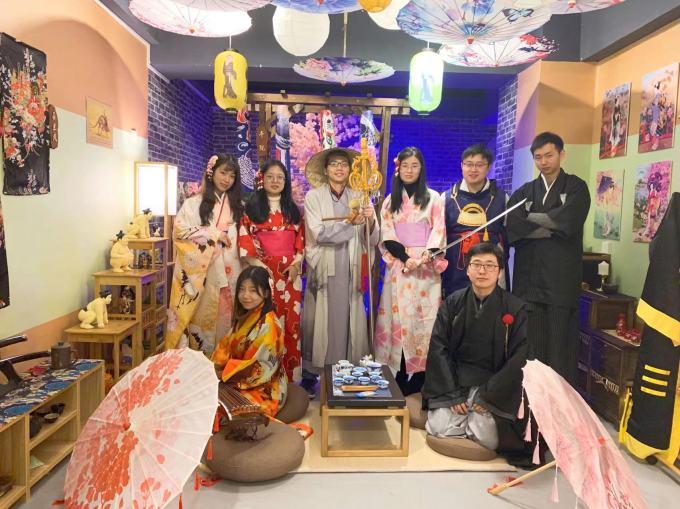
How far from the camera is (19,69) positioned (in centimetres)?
325

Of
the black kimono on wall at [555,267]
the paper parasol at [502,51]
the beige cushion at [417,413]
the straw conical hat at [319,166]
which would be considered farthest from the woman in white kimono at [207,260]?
the black kimono on wall at [555,267]

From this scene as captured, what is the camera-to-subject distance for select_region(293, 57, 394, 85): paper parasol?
4.61 meters

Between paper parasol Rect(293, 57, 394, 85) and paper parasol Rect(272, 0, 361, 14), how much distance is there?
146cm

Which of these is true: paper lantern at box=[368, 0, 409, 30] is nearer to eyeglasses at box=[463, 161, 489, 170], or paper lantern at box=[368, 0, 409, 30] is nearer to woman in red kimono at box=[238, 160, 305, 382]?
eyeglasses at box=[463, 161, 489, 170]

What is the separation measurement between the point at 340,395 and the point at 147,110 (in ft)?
12.8

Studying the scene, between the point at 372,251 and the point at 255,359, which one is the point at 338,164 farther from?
the point at 255,359

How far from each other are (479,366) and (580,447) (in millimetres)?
1206

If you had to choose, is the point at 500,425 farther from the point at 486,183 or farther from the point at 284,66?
the point at 284,66

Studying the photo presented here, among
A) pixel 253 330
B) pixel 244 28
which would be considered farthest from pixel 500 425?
pixel 244 28

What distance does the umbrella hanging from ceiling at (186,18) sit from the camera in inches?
142

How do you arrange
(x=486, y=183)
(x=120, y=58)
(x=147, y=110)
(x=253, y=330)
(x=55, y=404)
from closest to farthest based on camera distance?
(x=55, y=404)
(x=253, y=330)
(x=486, y=183)
(x=120, y=58)
(x=147, y=110)

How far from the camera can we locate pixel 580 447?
2.11 meters

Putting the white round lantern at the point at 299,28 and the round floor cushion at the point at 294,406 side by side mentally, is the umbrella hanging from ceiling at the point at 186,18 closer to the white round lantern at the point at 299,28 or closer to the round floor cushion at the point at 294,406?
the white round lantern at the point at 299,28

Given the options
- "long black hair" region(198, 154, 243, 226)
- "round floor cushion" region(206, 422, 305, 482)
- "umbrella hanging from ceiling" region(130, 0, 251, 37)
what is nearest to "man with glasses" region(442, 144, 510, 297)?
"long black hair" region(198, 154, 243, 226)
